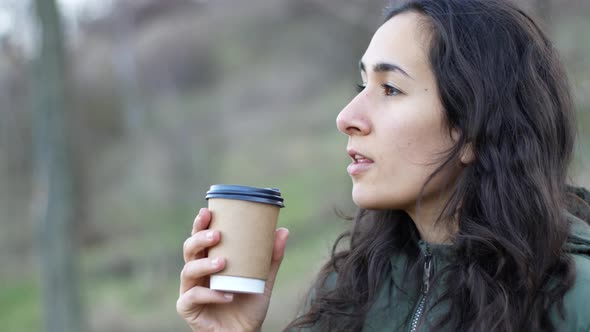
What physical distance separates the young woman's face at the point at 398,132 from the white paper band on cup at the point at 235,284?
43cm

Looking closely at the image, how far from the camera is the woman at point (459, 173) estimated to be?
218 cm

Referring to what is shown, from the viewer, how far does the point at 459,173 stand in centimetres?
236

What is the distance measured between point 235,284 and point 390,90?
2.61 feet

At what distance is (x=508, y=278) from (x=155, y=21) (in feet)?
60.6

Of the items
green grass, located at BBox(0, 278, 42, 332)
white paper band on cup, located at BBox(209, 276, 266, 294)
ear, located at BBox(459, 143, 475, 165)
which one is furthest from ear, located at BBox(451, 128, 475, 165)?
green grass, located at BBox(0, 278, 42, 332)

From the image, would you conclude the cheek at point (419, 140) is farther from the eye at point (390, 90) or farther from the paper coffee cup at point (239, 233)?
the paper coffee cup at point (239, 233)

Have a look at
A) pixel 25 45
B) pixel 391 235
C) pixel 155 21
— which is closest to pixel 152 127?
pixel 155 21

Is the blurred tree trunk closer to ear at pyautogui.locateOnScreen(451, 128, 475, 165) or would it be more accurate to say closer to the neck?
the neck

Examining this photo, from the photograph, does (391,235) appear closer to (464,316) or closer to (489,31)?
(464,316)

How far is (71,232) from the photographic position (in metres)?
8.04

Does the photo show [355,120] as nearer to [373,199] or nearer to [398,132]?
[398,132]

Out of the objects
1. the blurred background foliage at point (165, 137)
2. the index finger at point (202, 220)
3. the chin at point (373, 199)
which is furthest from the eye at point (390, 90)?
the blurred background foliage at point (165, 137)

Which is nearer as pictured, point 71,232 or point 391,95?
point 391,95

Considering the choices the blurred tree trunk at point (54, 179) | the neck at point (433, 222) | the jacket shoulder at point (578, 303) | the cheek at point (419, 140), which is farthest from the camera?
the blurred tree trunk at point (54, 179)
